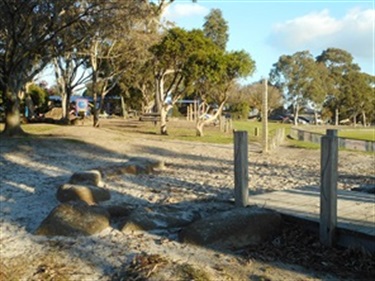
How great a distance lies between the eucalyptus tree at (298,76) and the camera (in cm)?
6888

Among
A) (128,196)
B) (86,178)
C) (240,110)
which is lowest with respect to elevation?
(128,196)

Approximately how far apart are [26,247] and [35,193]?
9.32ft

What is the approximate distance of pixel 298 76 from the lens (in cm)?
7000

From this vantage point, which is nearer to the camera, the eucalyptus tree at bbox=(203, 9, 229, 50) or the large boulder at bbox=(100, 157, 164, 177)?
the large boulder at bbox=(100, 157, 164, 177)

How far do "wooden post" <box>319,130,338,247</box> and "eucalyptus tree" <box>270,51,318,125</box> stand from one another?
66290 millimetres

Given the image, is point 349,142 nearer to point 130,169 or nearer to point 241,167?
point 130,169

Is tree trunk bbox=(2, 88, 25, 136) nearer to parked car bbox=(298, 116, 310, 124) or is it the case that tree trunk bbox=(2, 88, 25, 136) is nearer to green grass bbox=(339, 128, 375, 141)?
green grass bbox=(339, 128, 375, 141)

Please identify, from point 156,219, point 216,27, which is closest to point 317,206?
point 156,219

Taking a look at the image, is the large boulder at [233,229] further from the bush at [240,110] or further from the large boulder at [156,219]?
the bush at [240,110]

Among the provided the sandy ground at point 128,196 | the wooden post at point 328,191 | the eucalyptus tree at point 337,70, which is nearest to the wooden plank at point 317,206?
the wooden post at point 328,191

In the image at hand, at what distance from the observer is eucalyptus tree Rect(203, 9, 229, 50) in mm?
59938

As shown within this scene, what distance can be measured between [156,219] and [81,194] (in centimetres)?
161

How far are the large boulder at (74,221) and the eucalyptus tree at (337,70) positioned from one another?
72.8 metres

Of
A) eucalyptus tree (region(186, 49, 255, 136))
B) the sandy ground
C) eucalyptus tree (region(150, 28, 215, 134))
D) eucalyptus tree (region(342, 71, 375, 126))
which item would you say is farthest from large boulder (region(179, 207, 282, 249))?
eucalyptus tree (region(342, 71, 375, 126))
